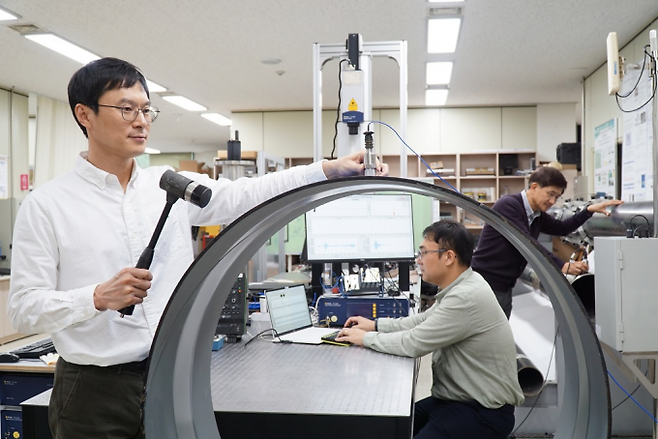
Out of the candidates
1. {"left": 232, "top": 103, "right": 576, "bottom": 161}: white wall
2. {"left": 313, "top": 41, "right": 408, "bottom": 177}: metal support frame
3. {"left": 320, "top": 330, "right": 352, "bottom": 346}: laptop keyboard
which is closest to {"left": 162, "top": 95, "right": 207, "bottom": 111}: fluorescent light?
{"left": 232, "top": 103, "right": 576, "bottom": 161}: white wall

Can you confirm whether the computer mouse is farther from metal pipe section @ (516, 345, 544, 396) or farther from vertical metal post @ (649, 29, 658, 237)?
vertical metal post @ (649, 29, 658, 237)

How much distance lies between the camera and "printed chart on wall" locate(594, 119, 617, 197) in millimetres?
5457

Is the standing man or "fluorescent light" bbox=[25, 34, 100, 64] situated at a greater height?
"fluorescent light" bbox=[25, 34, 100, 64]

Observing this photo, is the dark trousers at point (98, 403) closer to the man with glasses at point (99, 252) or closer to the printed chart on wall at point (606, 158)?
the man with glasses at point (99, 252)

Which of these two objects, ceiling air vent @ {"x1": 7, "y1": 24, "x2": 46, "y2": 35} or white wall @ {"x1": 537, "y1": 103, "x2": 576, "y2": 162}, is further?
white wall @ {"x1": 537, "y1": 103, "x2": 576, "y2": 162}

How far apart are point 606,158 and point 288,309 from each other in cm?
488

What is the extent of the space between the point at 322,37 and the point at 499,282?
2.91m

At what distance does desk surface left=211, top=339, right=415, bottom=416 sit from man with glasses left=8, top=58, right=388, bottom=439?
0.92 feet

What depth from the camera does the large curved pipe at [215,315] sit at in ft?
1.85

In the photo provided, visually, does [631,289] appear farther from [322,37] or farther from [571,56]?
[571,56]

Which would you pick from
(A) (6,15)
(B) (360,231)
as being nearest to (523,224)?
(B) (360,231)

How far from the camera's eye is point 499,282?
10.3ft

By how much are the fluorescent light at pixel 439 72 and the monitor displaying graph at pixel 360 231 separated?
3.45m

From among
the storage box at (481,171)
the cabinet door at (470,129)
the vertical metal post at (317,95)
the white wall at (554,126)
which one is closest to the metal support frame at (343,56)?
the vertical metal post at (317,95)
